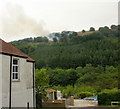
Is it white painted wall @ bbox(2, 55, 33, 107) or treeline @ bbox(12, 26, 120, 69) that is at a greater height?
treeline @ bbox(12, 26, 120, 69)

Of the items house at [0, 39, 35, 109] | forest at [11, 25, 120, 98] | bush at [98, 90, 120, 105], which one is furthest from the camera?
forest at [11, 25, 120, 98]

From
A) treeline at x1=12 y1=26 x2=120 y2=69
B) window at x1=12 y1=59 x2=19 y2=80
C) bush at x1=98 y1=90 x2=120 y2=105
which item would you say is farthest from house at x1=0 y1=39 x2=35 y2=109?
treeline at x1=12 y1=26 x2=120 y2=69

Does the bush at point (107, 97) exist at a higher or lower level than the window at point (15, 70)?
lower

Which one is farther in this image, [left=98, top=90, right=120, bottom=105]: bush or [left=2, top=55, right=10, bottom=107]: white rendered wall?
[left=98, top=90, right=120, bottom=105]: bush

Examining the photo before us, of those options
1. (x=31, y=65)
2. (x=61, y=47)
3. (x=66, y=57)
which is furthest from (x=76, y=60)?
(x=31, y=65)

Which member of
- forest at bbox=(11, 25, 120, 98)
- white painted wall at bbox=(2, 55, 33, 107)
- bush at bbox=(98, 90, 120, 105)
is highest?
forest at bbox=(11, 25, 120, 98)

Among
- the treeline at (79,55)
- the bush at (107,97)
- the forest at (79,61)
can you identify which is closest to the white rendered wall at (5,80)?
the bush at (107,97)

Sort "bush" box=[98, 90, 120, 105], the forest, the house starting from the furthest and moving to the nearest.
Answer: the forest, "bush" box=[98, 90, 120, 105], the house

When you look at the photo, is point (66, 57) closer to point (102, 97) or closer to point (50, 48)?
point (50, 48)

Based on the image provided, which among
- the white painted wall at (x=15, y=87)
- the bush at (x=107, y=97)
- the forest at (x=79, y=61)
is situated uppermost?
the forest at (x=79, y=61)

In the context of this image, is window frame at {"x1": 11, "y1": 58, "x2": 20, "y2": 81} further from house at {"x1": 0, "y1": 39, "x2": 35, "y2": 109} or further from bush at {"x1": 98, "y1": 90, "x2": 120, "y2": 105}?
bush at {"x1": 98, "y1": 90, "x2": 120, "y2": 105}

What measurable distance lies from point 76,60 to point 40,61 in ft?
64.4

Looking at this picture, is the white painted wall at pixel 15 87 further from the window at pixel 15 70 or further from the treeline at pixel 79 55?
the treeline at pixel 79 55

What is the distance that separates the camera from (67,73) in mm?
72625
